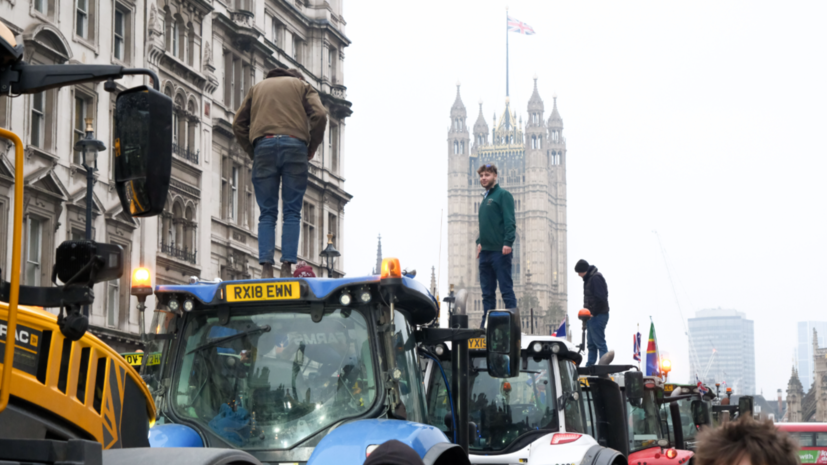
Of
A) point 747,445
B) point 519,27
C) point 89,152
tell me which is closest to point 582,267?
point 89,152

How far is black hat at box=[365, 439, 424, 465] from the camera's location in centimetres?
361

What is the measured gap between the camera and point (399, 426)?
5.49 metres

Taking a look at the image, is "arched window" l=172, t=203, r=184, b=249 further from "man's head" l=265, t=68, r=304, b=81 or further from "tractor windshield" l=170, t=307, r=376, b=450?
"tractor windshield" l=170, t=307, r=376, b=450

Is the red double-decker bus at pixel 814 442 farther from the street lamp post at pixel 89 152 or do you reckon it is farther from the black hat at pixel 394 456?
the black hat at pixel 394 456

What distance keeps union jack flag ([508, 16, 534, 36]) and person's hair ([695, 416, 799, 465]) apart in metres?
132

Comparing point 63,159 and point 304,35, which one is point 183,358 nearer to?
point 63,159

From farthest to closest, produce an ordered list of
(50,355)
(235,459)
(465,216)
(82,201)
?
(465,216) → (82,201) → (235,459) → (50,355)

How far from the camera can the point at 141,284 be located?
239 inches

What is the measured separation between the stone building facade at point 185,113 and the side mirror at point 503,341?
13.1 metres

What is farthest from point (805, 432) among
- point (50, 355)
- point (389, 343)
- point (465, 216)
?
point (465, 216)

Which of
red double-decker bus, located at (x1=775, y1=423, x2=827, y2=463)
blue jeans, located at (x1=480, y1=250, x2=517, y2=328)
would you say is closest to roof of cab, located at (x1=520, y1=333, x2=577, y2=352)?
blue jeans, located at (x1=480, y1=250, x2=517, y2=328)

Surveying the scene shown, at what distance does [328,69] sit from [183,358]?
34.1 metres

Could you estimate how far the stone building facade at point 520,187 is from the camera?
518 feet

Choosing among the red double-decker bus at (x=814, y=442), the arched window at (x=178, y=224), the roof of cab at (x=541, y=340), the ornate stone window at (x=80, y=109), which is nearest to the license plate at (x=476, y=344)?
the roof of cab at (x=541, y=340)
